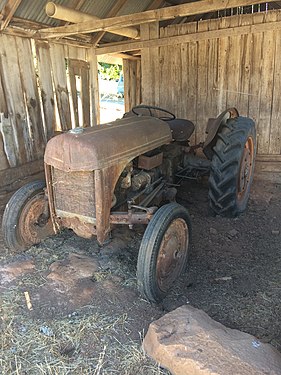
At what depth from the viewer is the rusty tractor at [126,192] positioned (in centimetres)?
241

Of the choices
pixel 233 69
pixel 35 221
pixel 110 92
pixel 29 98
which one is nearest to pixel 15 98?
pixel 29 98

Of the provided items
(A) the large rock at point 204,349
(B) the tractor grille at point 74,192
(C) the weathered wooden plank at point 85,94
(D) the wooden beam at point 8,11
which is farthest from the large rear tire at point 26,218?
(C) the weathered wooden plank at point 85,94

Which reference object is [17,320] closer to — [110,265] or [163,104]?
[110,265]

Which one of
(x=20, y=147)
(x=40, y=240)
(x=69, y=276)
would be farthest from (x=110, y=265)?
(x=20, y=147)

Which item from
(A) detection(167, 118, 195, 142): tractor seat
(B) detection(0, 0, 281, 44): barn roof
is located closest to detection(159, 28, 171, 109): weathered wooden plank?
(B) detection(0, 0, 281, 44): barn roof

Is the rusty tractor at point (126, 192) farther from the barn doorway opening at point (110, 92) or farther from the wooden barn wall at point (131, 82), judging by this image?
the barn doorway opening at point (110, 92)

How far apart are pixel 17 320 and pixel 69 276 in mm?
541

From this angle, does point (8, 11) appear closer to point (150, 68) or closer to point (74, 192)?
point (150, 68)

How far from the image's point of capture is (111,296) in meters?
2.45

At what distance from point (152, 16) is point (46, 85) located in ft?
7.51

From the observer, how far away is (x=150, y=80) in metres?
5.64

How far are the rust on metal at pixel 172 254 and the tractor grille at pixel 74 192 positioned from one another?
1.96 ft

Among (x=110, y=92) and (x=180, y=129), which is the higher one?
(x=180, y=129)

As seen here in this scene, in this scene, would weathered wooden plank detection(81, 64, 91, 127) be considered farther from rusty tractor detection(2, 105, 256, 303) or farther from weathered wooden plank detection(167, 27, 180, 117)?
rusty tractor detection(2, 105, 256, 303)
